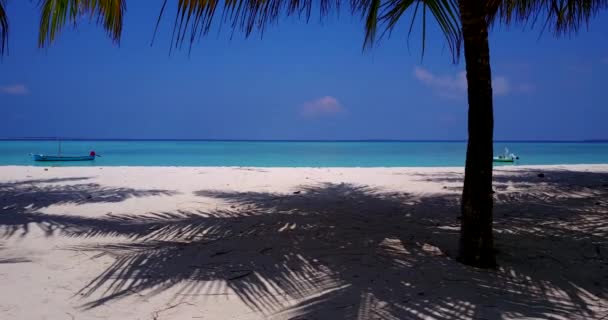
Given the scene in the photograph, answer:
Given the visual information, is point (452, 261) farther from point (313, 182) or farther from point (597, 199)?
point (313, 182)

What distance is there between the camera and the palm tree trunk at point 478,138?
255 cm

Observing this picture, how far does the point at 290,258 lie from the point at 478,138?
58.0 inches

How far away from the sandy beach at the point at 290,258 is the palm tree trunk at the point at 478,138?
0.66 feet

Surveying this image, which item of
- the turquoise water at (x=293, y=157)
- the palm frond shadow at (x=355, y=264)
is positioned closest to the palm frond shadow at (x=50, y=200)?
the palm frond shadow at (x=355, y=264)

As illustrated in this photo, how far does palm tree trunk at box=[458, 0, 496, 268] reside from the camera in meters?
2.55

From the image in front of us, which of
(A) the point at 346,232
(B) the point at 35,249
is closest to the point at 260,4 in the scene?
(A) the point at 346,232

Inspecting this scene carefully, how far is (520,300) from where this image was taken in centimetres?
214

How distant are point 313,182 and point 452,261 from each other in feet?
15.6

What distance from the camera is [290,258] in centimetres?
281

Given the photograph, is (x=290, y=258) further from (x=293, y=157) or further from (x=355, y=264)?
(x=293, y=157)

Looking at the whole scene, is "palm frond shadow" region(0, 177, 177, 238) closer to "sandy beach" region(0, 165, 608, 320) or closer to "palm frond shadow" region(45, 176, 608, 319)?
"sandy beach" region(0, 165, 608, 320)

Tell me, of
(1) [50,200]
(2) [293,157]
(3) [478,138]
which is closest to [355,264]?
(3) [478,138]

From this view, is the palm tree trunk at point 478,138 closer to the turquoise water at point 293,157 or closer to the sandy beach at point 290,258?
the sandy beach at point 290,258

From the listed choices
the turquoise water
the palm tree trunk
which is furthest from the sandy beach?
the turquoise water
